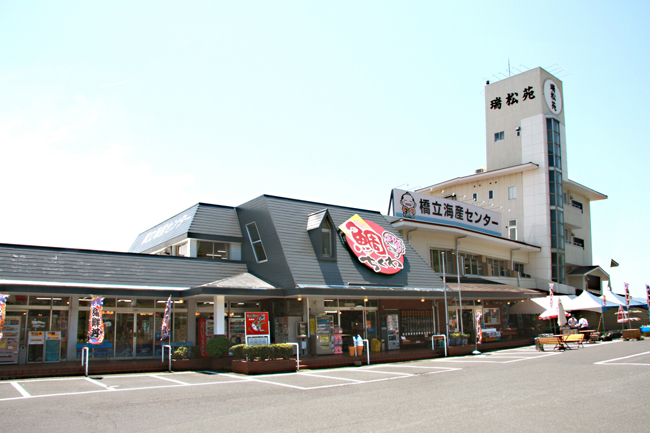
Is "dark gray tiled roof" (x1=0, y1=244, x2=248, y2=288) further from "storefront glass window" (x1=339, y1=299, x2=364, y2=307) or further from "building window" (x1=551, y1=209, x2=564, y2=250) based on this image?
"building window" (x1=551, y1=209, x2=564, y2=250)

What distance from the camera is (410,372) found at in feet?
53.2

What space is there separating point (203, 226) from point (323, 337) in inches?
287

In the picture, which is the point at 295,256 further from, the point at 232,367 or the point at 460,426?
the point at 460,426

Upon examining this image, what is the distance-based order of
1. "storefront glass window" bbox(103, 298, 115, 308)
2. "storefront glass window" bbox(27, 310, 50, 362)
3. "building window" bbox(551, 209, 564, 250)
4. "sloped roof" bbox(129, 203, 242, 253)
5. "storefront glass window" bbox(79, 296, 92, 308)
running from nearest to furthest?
"storefront glass window" bbox(27, 310, 50, 362)
"storefront glass window" bbox(79, 296, 92, 308)
"storefront glass window" bbox(103, 298, 115, 308)
"sloped roof" bbox(129, 203, 242, 253)
"building window" bbox(551, 209, 564, 250)

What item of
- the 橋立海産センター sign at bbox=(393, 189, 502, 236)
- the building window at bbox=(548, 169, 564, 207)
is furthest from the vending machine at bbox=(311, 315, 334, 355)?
the building window at bbox=(548, 169, 564, 207)

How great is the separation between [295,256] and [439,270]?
12.7 metres

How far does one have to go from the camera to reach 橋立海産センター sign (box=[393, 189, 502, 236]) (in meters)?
28.5

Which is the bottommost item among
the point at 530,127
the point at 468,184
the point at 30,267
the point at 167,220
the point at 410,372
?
the point at 410,372

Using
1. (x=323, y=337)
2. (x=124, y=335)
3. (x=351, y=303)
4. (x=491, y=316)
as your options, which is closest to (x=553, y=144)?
(x=491, y=316)

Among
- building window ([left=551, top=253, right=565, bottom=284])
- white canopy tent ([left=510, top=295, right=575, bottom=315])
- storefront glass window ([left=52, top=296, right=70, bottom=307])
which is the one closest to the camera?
storefront glass window ([left=52, top=296, right=70, bottom=307])

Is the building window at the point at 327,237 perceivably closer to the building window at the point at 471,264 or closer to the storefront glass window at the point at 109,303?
the storefront glass window at the point at 109,303

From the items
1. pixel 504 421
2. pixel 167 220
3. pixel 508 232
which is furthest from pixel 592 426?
pixel 508 232

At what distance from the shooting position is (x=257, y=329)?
18.7 metres

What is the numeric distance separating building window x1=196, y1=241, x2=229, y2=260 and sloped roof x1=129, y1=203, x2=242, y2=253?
0.36 m
